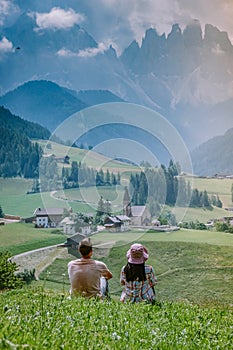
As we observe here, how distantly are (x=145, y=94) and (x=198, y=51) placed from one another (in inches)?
45.3

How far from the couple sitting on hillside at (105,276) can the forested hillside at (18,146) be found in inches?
148

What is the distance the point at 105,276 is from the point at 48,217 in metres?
3.42

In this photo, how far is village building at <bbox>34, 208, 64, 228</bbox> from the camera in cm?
809

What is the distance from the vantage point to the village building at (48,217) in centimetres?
809

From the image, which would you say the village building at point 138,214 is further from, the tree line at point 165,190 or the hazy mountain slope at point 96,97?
the hazy mountain slope at point 96,97

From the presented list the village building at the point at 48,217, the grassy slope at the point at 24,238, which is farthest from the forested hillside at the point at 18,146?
the grassy slope at the point at 24,238

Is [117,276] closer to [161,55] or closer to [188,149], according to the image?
[188,149]

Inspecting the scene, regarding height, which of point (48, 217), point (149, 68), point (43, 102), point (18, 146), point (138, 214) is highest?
point (149, 68)

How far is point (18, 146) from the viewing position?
339 inches

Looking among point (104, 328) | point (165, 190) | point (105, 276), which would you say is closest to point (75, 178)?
point (165, 190)

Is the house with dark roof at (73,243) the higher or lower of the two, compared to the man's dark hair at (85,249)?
lower

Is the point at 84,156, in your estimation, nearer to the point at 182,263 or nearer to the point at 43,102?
the point at 43,102

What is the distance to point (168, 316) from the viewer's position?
3807mm

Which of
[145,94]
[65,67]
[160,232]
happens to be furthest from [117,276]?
[65,67]
